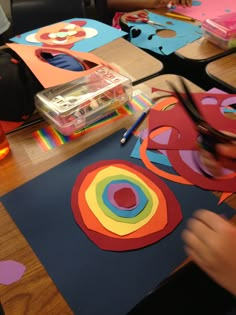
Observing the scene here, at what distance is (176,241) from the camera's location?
1.96 ft

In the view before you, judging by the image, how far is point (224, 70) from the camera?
1.02 meters

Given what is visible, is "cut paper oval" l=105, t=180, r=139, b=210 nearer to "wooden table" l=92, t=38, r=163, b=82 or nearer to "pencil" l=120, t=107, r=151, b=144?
"pencil" l=120, t=107, r=151, b=144

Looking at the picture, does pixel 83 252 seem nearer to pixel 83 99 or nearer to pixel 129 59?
pixel 83 99

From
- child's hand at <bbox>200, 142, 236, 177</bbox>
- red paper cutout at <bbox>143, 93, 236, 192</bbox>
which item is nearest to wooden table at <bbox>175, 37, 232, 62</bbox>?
red paper cutout at <bbox>143, 93, 236, 192</bbox>

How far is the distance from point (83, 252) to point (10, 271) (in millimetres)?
126

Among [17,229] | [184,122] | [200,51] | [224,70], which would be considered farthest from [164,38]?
[17,229]

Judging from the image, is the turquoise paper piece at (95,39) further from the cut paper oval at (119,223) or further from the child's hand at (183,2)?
the cut paper oval at (119,223)

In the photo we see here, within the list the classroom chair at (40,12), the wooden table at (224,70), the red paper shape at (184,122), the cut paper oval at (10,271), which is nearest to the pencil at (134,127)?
the red paper shape at (184,122)

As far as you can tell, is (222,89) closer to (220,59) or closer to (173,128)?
(220,59)

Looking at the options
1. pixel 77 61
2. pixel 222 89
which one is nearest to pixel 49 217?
pixel 77 61

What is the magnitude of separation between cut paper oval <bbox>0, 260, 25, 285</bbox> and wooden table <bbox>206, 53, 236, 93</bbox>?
733 millimetres

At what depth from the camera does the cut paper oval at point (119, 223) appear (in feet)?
1.96

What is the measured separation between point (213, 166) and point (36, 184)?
15.0 inches

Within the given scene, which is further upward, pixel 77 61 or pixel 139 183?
pixel 77 61
